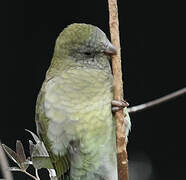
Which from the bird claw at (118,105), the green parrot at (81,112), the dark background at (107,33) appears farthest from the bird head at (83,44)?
the dark background at (107,33)

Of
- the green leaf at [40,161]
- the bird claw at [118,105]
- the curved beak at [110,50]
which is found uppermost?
the curved beak at [110,50]

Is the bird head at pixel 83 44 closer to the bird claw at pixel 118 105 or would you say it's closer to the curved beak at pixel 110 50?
the curved beak at pixel 110 50

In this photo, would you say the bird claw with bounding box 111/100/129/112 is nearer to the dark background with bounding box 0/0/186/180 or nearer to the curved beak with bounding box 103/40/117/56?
the curved beak with bounding box 103/40/117/56

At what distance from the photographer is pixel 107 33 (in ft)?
9.21

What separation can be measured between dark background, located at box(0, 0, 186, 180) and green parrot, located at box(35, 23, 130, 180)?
1179 mm

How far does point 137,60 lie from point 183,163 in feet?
2.15

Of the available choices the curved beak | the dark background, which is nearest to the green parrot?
the curved beak

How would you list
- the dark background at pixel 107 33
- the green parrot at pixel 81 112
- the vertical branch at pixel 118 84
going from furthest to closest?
the dark background at pixel 107 33 → the green parrot at pixel 81 112 → the vertical branch at pixel 118 84

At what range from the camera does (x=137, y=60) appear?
2.86 meters

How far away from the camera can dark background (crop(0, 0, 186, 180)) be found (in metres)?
2.70

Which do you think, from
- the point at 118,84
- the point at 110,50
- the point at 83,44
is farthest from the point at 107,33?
the point at 118,84

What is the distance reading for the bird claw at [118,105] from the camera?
131 centimetres

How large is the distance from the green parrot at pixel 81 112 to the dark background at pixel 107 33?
1.18m

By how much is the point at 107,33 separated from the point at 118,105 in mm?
1500
